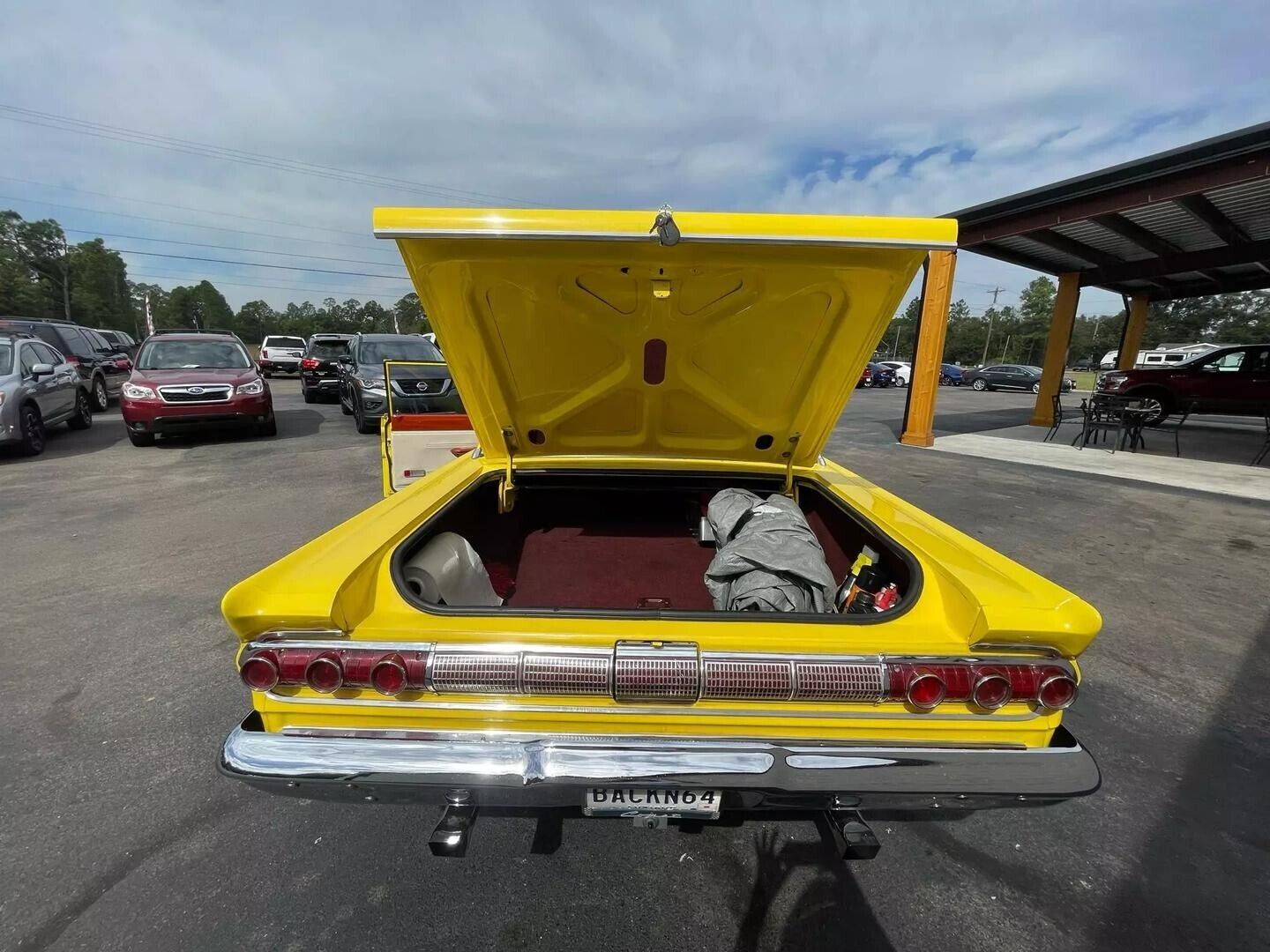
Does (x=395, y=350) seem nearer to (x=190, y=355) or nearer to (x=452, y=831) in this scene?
(x=190, y=355)

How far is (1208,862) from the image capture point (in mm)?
2062

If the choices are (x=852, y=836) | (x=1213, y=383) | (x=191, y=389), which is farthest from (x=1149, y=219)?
(x=191, y=389)

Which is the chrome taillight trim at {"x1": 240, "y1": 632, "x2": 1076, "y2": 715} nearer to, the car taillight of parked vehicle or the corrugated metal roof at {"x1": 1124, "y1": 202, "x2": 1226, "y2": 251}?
the car taillight of parked vehicle

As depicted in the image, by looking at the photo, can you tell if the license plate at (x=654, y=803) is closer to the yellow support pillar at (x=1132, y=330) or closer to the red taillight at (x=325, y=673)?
the red taillight at (x=325, y=673)

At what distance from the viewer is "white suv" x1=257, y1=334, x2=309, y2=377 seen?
2375 centimetres

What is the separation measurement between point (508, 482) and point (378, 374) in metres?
9.19

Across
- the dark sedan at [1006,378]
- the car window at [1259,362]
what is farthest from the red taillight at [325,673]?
the dark sedan at [1006,378]

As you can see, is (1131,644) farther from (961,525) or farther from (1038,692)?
(1038,692)

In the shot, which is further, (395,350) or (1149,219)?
(395,350)

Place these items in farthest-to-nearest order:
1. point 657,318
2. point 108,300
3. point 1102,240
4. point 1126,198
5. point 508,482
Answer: point 108,300, point 1102,240, point 1126,198, point 508,482, point 657,318

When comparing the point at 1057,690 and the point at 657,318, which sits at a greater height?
the point at 657,318

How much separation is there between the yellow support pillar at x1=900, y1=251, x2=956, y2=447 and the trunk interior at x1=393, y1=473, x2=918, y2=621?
393 inches

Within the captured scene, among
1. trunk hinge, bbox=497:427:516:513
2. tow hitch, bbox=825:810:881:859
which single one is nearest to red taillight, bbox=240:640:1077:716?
tow hitch, bbox=825:810:881:859

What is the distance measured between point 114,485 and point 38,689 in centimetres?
524
